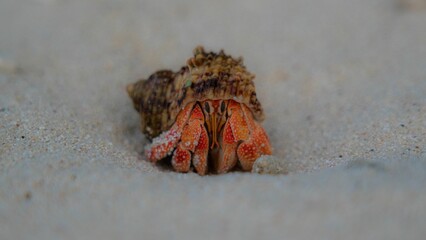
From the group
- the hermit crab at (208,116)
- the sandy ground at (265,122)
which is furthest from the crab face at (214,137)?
the sandy ground at (265,122)

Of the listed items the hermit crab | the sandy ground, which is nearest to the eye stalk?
the hermit crab

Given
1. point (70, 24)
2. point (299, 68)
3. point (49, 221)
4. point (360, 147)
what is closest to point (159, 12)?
point (70, 24)

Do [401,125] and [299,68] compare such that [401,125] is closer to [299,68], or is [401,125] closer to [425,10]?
[299,68]

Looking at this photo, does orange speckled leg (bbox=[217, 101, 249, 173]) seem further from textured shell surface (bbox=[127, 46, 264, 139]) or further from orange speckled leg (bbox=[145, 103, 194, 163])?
orange speckled leg (bbox=[145, 103, 194, 163])

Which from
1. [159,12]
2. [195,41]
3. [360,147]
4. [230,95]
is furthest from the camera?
[159,12]

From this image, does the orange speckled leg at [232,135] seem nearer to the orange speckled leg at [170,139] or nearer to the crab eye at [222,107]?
the crab eye at [222,107]

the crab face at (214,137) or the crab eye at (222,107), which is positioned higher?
the crab eye at (222,107)
